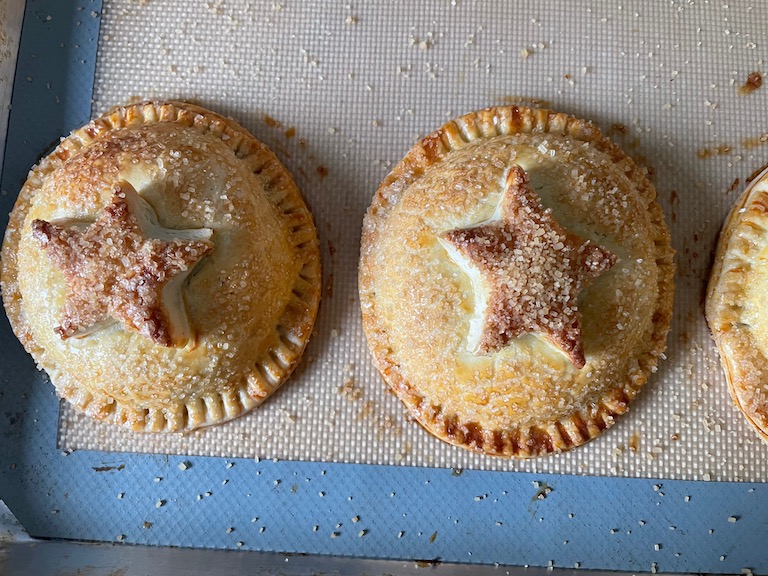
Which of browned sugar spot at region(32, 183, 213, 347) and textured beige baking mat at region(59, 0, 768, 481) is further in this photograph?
textured beige baking mat at region(59, 0, 768, 481)

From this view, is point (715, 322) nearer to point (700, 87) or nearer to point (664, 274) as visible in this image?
point (664, 274)

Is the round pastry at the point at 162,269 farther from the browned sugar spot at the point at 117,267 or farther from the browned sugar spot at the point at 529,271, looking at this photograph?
the browned sugar spot at the point at 529,271

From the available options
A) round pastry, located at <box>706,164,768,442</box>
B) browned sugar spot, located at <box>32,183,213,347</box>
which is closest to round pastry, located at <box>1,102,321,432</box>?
browned sugar spot, located at <box>32,183,213,347</box>

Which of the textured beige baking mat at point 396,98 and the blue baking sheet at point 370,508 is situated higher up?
the textured beige baking mat at point 396,98

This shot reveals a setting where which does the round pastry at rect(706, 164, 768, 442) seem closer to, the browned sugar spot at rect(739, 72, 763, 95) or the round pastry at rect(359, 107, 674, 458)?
the round pastry at rect(359, 107, 674, 458)

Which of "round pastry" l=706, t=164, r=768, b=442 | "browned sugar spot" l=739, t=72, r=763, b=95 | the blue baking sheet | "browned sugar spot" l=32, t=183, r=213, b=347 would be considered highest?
"browned sugar spot" l=739, t=72, r=763, b=95

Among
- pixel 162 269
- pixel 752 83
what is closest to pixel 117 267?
pixel 162 269

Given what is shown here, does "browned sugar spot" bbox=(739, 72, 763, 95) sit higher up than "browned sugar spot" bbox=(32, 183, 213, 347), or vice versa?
"browned sugar spot" bbox=(739, 72, 763, 95)

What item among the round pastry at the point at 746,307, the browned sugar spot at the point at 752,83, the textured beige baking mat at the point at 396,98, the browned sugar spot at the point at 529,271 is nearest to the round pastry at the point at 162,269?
the textured beige baking mat at the point at 396,98
